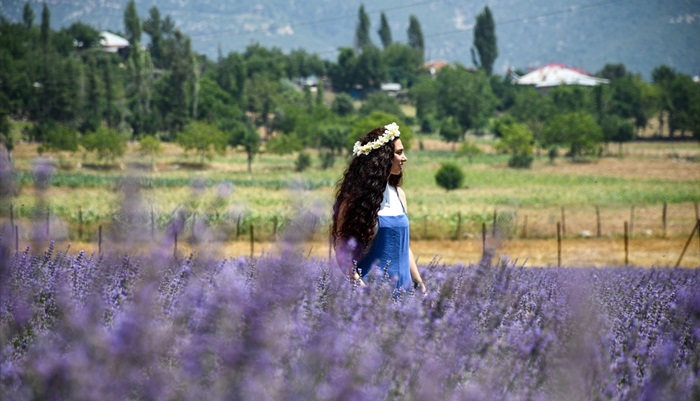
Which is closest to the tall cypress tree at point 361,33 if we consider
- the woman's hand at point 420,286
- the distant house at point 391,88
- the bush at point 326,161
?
the distant house at point 391,88

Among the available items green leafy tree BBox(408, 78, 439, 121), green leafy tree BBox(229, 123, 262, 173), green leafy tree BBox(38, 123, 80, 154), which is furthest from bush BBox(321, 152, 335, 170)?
green leafy tree BBox(408, 78, 439, 121)

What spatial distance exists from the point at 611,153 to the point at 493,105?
47.4 m

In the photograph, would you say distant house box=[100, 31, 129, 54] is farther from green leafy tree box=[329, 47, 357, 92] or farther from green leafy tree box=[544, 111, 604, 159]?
green leafy tree box=[544, 111, 604, 159]

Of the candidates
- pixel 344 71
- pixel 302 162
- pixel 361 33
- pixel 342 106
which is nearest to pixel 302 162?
pixel 302 162

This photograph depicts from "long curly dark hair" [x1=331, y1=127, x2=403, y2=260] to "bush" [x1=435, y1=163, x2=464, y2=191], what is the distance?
5273 cm

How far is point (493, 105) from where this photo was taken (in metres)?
139

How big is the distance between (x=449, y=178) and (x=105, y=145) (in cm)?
2754

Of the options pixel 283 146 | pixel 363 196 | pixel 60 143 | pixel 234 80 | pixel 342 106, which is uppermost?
pixel 234 80

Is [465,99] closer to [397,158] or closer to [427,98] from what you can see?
[427,98]

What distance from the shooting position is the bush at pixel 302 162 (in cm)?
7356

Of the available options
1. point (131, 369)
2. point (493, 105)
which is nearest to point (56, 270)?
point (131, 369)

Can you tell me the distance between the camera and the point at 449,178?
58.0 m

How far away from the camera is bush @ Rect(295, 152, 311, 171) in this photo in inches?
2896

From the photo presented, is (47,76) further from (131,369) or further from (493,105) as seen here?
(131,369)
